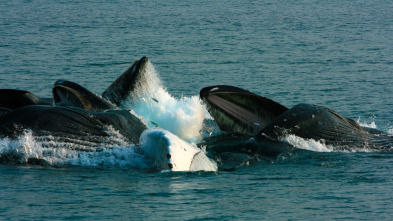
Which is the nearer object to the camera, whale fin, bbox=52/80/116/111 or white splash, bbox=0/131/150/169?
white splash, bbox=0/131/150/169

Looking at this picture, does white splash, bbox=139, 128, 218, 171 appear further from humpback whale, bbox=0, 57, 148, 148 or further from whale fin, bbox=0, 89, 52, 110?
whale fin, bbox=0, 89, 52, 110

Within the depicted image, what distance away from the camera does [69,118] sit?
11.4 m

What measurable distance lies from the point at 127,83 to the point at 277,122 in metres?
4.12

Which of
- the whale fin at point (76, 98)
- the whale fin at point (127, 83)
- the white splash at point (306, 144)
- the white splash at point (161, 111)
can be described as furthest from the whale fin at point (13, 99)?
the white splash at point (306, 144)

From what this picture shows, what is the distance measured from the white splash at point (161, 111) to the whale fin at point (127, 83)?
0.34ft

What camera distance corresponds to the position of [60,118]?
1132cm

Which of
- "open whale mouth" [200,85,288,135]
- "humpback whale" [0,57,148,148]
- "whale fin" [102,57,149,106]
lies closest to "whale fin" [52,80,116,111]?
"humpback whale" [0,57,148,148]

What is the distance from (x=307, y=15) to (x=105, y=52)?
18.5 meters

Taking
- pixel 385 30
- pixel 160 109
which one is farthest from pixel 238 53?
pixel 160 109

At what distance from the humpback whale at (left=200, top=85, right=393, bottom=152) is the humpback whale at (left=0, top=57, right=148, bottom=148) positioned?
171 cm

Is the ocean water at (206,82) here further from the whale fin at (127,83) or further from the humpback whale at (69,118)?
the whale fin at (127,83)

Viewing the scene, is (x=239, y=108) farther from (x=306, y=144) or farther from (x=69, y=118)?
(x=69, y=118)

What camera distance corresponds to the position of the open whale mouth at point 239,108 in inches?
502

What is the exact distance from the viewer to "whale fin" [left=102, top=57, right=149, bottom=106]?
14.8 meters
